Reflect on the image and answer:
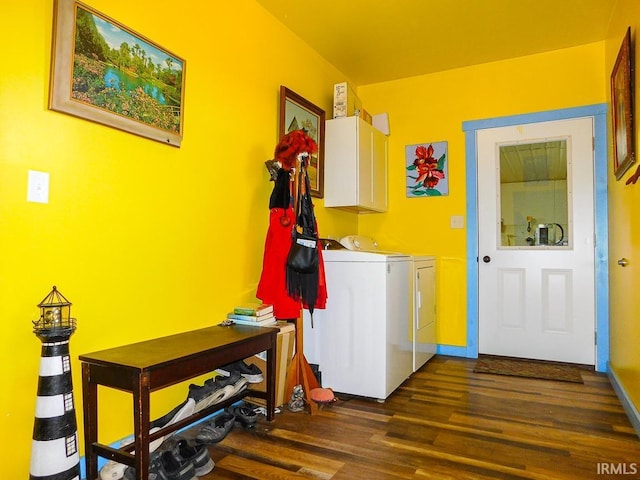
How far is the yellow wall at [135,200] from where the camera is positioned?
5.01ft

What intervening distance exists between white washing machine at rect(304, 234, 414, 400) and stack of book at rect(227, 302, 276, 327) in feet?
1.21

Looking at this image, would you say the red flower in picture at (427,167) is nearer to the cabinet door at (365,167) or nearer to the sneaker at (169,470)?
the cabinet door at (365,167)

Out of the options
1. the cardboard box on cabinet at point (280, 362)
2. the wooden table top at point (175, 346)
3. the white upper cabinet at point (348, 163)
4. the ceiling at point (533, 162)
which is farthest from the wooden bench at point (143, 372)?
the ceiling at point (533, 162)

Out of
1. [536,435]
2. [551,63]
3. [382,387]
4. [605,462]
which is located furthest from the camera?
[551,63]

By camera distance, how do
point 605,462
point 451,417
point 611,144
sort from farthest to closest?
point 611,144 → point 451,417 → point 605,462

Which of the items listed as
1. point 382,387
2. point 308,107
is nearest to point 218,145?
point 308,107

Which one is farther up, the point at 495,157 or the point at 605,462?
the point at 495,157

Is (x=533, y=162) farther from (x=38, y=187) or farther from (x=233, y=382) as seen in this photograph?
(x=38, y=187)

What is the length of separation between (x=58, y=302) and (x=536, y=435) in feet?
7.08

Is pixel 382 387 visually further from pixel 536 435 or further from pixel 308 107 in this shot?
pixel 308 107

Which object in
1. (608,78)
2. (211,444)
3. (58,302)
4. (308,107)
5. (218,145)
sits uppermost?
(608,78)

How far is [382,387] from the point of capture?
2578mm

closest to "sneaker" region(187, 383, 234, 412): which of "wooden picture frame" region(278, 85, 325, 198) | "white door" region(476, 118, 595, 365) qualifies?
"wooden picture frame" region(278, 85, 325, 198)

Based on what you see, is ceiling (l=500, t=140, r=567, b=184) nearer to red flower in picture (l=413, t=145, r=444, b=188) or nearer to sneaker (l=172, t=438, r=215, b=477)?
red flower in picture (l=413, t=145, r=444, b=188)
